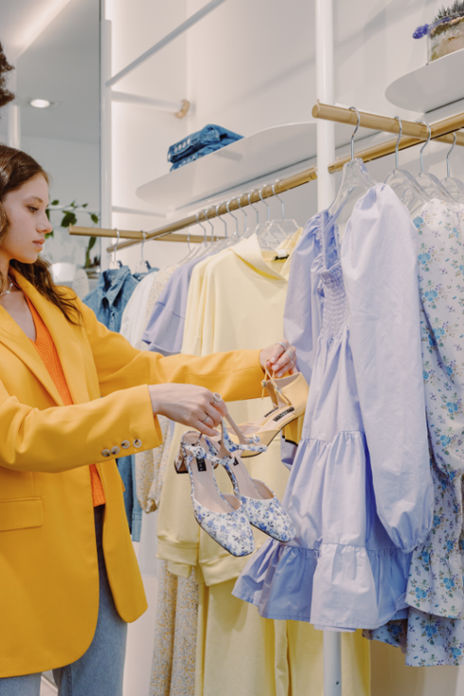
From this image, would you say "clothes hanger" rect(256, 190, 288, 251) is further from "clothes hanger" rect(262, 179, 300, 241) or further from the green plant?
the green plant

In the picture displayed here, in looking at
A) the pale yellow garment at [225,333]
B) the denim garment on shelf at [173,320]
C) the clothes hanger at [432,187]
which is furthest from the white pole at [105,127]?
the clothes hanger at [432,187]

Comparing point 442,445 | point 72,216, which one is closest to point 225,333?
point 442,445

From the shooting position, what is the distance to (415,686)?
6.60ft

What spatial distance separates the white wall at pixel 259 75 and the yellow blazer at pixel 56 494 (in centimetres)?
98

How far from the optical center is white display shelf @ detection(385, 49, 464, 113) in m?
1.72

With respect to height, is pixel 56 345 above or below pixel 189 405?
above

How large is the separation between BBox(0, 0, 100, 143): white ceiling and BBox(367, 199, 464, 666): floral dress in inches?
104

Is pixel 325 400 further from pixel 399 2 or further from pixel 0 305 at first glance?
pixel 399 2

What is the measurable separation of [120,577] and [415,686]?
3.10ft

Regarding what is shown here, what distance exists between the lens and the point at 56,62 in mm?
3787

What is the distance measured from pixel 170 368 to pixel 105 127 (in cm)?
202

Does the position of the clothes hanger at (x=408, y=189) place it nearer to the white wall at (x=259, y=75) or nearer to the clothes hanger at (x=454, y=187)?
the clothes hanger at (x=454, y=187)

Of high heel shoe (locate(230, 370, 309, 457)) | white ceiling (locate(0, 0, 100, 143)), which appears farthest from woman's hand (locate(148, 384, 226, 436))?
white ceiling (locate(0, 0, 100, 143))

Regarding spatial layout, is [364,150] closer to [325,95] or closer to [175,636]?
[325,95]
